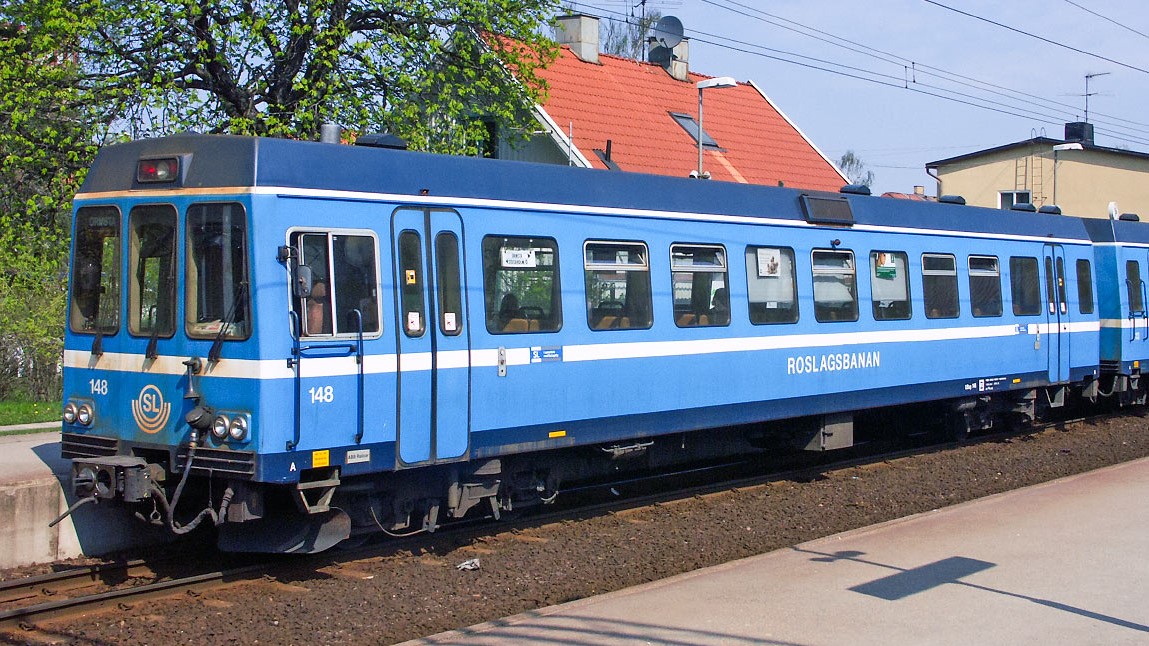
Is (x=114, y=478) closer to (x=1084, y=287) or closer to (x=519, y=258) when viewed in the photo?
(x=519, y=258)

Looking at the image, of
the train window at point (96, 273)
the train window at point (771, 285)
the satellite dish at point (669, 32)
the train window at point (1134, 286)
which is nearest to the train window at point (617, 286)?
the train window at point (771, 285)

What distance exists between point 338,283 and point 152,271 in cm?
144

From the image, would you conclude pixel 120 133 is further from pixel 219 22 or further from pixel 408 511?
pixel 408 511

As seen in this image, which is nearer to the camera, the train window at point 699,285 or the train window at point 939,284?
the train window at point 699,285

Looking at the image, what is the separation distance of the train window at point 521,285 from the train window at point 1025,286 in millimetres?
8503

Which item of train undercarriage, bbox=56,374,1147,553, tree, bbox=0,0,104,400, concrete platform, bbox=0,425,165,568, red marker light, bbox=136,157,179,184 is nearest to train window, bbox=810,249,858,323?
train undercarriage, bbox=56,374,1147,553

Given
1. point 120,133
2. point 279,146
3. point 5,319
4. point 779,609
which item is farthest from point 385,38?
point 779,609

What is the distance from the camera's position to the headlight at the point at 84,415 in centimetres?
891

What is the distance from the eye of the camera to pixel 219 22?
631 inches

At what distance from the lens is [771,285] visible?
1224 cm

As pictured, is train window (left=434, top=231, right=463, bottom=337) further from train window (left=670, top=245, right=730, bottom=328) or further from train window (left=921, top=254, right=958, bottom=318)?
train window (left=921, top=254, right=958, bottom=318)

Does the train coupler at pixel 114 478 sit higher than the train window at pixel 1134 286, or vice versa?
the train window at pixel 1134 286

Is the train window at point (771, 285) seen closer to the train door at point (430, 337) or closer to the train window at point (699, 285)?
the train window at point (699, 285)

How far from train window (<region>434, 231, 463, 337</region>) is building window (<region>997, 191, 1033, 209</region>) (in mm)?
34808
